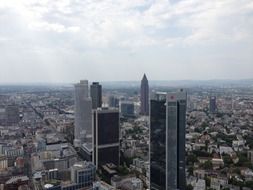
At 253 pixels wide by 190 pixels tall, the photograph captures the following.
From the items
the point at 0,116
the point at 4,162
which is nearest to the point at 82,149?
the point at 4,162

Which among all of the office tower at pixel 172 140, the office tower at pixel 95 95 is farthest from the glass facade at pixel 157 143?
the office tower at pixel 95 95

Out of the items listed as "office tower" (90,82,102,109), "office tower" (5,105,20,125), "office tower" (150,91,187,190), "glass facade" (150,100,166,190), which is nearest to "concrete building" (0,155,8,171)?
"glass facade" (150,100,166,190)

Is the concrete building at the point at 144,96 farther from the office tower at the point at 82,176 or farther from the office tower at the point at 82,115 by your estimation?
the office tower at the point at 82,176

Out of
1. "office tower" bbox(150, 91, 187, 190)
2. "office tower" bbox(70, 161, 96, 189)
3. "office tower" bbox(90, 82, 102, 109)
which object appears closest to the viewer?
"office tower" bbox(150, 91, 187, 190)

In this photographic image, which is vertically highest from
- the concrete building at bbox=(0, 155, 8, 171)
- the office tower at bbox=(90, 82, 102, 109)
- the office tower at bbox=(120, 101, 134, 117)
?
the office tower at bbox=(90, 82, 102, 109)

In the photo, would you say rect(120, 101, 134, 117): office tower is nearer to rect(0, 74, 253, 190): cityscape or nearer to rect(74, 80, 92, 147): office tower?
rect(0, 74, 253, 190): cityscape
